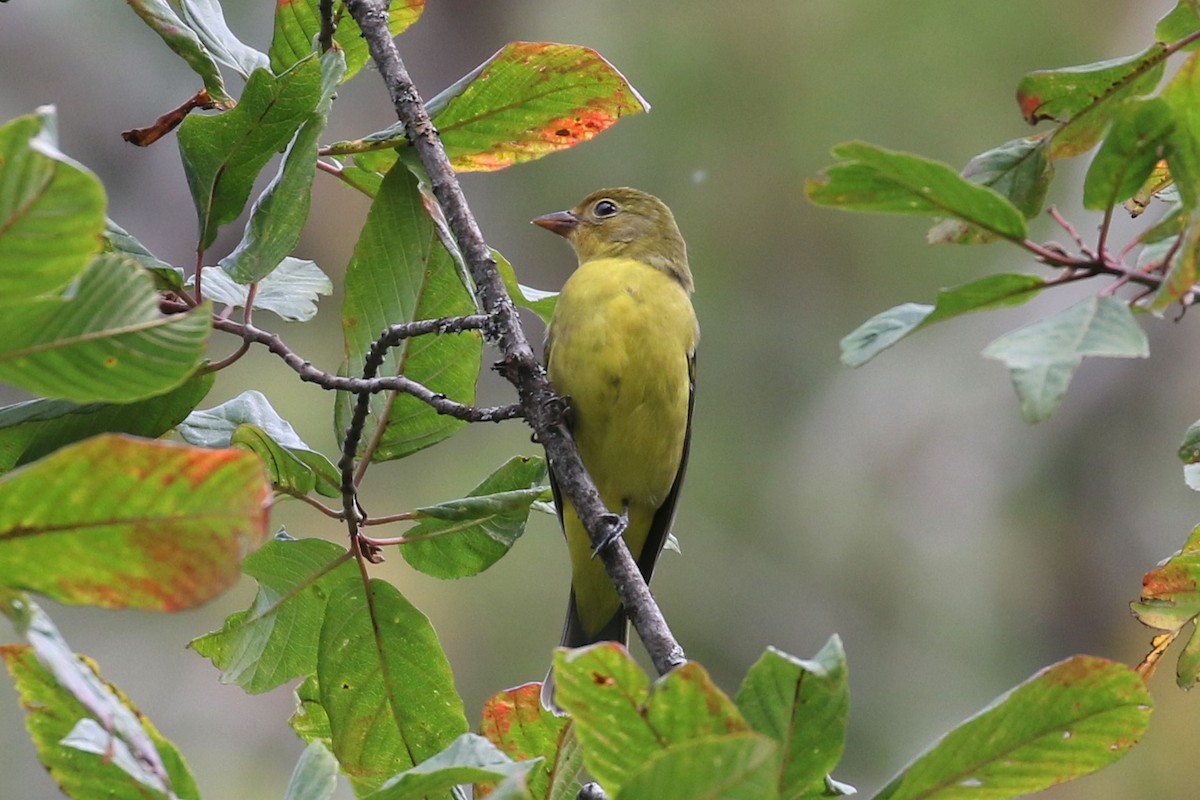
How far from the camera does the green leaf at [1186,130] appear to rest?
1396mm

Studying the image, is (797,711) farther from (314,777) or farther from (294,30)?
(294,30)

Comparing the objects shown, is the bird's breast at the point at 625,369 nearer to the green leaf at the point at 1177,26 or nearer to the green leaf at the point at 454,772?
the green leaf at the point at 1177,26

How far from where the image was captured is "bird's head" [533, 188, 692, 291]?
155 inches

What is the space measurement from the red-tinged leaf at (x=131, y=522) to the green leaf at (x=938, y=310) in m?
0.61

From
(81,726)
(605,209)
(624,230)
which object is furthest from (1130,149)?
(605,209)

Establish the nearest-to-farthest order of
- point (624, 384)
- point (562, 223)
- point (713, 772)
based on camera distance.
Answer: point (713, 772)
point (624, 384)
point (562, 223)

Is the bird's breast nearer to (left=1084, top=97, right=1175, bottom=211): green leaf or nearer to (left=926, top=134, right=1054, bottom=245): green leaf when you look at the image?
(left=926, top=134, right=1054, bottom=245): green leaf

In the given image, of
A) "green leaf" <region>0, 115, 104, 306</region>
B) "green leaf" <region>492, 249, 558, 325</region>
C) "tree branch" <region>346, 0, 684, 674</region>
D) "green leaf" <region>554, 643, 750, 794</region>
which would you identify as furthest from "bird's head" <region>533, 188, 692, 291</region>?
"green leaf" <region>0, 115, 104, 306</region>

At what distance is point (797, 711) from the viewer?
1294 millimetres

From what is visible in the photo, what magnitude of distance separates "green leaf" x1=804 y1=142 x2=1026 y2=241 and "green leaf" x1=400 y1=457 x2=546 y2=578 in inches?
30.5

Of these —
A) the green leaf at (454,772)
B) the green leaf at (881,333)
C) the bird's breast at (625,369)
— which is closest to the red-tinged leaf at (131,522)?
the green leaf at (454,772)

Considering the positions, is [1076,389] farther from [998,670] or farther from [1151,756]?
[1151,756]

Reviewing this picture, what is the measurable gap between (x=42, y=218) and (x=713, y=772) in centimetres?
69

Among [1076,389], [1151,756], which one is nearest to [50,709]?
[1151,756]
